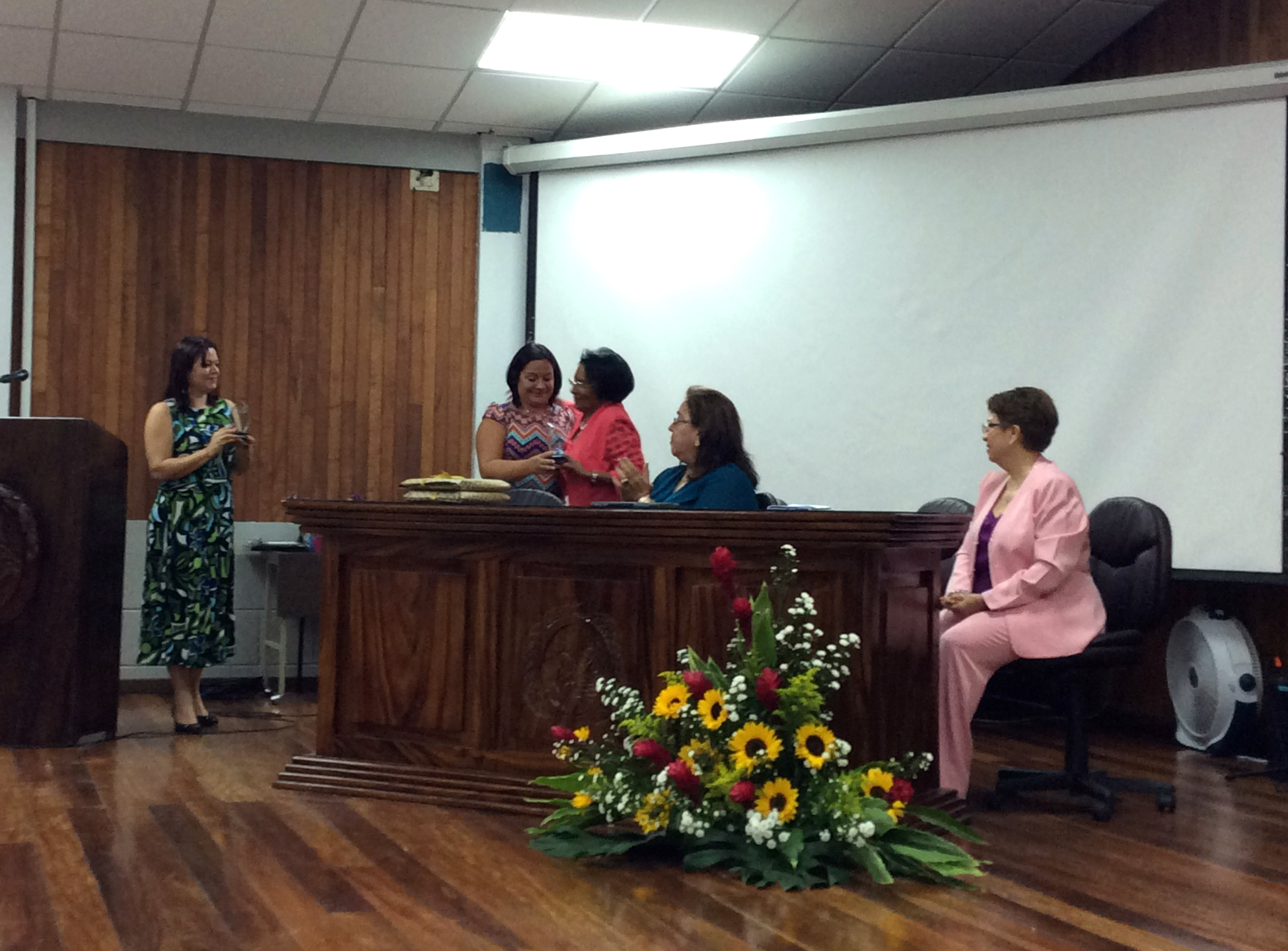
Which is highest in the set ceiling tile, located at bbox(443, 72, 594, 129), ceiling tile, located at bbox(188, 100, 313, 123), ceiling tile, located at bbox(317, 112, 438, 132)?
ceiling tile, located at bbox(443, 72, 594, 129)

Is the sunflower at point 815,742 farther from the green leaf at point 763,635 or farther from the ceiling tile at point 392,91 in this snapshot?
the ceiling tile at point 392,91

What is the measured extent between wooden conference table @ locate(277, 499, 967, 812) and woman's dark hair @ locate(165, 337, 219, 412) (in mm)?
1416

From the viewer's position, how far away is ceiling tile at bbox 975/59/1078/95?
6234 mm

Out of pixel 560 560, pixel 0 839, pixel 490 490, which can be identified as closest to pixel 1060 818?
pixel 560 560

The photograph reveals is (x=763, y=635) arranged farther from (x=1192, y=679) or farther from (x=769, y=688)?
(x=1192, y=679)

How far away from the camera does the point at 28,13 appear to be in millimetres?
5398

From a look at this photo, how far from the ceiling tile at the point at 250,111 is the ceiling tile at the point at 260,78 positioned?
0.05 m

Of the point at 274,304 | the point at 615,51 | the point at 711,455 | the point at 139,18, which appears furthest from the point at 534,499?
the point at 274,304

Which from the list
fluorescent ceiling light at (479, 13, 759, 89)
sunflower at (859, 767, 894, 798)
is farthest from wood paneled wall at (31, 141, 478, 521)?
sunflower at (859, 767, 894, 798)

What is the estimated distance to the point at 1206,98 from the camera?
16.6ft

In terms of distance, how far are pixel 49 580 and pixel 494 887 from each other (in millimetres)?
2487

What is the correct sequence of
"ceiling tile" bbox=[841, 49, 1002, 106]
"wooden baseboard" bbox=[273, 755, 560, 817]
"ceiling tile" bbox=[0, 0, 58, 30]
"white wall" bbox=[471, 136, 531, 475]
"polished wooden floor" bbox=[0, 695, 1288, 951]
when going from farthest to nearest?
"white wall" bbox=[471, 136, 531, 475], "ceiling tile" bbox=[841, 49, 1002, 106], "ceiling tile" bbox=[0, 0, 58, 30], "wooden baseboard" bbox=[273, 755, 560, 817], "polished wooden floor" bbox=[0, 695, 1288, 951]

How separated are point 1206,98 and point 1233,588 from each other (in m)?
1.79

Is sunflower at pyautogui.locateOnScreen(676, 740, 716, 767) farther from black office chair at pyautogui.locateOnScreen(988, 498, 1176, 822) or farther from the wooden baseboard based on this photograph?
black office chair at pyautogui.locateOnScreen(988, 498, 1176, 822)
